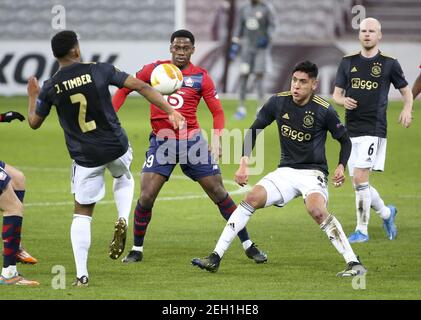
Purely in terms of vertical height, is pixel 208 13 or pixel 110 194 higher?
pixel 208 13

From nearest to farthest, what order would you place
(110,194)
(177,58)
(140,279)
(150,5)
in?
1. (140,279)
2. (177,58)
3. (110,194)
4. (150,5)

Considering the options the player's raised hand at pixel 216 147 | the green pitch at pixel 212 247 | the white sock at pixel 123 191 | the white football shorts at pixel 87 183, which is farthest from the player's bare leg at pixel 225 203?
the white football shorts at pixel 87 183

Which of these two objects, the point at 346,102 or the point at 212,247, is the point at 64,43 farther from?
the point at 346,102

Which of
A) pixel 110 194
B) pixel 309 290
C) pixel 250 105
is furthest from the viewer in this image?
pixel 250 105

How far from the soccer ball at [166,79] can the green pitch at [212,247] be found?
1730 millimetres

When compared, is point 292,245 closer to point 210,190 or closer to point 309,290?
point 210,190

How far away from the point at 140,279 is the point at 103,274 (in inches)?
17.4

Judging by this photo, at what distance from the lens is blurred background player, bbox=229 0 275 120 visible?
2725 centimetres

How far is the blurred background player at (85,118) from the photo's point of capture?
31.2ft

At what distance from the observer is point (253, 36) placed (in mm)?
27734

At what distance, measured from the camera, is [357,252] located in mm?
11883

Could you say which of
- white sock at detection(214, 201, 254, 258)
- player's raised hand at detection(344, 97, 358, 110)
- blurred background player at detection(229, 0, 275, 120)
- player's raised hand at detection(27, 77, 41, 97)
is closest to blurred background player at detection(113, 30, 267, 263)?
white sock at detection(214, 201, 254, 258)

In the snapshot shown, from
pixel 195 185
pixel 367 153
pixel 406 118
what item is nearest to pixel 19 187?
pixel 367 153

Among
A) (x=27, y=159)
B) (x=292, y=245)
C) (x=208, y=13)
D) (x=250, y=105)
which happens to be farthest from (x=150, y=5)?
(x=292, y=245)
